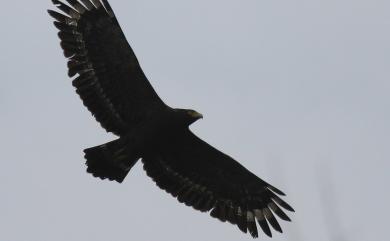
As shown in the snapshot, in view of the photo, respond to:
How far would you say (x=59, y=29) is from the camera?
17.1m

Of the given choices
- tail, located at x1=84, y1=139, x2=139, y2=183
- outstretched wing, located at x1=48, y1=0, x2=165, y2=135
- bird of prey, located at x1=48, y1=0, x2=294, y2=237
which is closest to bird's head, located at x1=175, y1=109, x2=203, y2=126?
bird of prey, located at x1=48, y1=0, x2=294, y2=237

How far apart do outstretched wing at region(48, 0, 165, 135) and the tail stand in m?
0.34

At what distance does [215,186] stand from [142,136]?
186 cm

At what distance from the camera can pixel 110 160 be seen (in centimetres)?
1689

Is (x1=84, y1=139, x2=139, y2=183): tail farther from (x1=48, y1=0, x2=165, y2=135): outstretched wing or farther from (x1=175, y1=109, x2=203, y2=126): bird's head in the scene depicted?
(x1=175, y1=109, x2=203, y2=126): bird's head

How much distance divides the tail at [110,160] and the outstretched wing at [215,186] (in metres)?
0.62

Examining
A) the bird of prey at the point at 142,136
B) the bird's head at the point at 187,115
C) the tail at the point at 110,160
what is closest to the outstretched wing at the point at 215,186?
the bird of prey at the point at 142,136

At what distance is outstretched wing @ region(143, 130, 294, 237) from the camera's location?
17453 mm

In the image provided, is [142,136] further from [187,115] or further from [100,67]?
[100,67]

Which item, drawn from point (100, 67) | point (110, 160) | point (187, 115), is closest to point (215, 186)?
point (187, 115)

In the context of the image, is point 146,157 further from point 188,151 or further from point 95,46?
point 95,46

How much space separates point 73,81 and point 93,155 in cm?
136

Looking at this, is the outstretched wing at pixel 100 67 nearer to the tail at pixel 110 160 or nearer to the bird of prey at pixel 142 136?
the bird of prey at pixel 142 136

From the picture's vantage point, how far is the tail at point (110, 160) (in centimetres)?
1684
